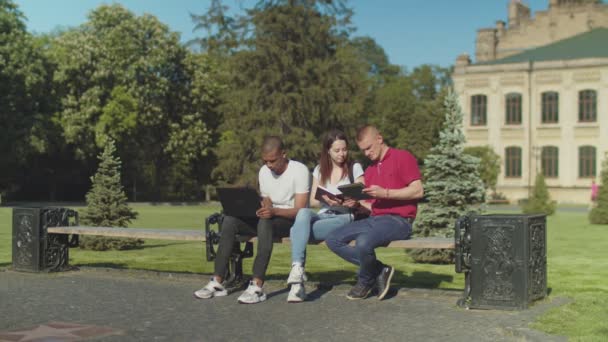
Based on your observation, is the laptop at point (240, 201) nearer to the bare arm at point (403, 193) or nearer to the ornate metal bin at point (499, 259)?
the bare arm at point (403, 193)

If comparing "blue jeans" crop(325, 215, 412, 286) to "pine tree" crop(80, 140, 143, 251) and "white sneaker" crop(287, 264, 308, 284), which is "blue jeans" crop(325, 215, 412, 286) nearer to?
"white sneaker" crop(287, 264, 308, 284)

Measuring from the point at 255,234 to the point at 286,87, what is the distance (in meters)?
32.0

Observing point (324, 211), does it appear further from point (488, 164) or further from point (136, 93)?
point (488, 164)

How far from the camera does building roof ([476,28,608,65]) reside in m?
57.5

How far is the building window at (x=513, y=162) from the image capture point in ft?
192

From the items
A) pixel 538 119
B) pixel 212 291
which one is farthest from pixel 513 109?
→ pixel 212 291

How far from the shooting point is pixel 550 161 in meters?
57.8

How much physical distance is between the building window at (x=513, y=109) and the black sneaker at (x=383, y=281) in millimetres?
53648

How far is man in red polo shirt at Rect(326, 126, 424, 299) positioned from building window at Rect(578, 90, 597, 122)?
52.8 m

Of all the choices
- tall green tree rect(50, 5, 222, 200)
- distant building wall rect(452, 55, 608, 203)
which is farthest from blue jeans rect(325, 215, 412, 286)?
distant building wall rect(452, 55, 608, 203)

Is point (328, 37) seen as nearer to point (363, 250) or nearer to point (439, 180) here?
point (439, 180)

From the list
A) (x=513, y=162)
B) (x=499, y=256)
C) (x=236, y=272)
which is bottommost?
(x=236, y=272)

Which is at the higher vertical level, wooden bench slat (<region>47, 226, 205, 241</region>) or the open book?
the open book

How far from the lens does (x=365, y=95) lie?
41.2 m
